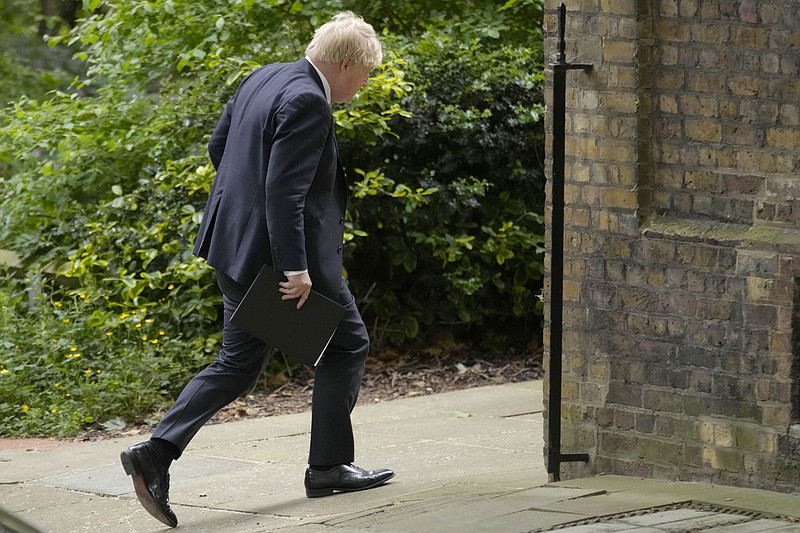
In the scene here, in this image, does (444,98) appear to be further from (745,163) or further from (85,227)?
(745,163)

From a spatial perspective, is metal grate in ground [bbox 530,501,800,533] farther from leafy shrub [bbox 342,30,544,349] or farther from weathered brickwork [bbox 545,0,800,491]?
leafy shrub [bbox 342,30,544,349]

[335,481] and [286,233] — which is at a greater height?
Answer: [286,233]

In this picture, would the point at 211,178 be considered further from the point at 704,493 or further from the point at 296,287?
the point at 704,493

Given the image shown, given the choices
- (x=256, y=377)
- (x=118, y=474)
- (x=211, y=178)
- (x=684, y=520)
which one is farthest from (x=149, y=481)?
(x=211, y=178)

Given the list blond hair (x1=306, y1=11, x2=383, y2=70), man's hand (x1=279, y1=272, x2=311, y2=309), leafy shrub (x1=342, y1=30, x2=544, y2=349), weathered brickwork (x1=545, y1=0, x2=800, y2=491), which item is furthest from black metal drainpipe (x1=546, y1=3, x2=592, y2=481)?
leafy shrub (x1=342, y1=30, x2=544, y2=349)

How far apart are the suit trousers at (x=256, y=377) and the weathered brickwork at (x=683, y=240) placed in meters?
0.85

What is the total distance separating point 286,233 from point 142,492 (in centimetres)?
108

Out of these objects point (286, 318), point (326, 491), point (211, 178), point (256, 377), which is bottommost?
point (326, 491)

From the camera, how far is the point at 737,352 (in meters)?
4.89

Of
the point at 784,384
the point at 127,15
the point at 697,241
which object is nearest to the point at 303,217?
the point at 697,241

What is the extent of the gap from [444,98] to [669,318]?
419 cm

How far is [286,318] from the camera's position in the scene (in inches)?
202

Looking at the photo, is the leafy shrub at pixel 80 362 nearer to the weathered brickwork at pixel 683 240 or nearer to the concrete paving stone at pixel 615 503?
the weathered brickwork at pixel 683 240

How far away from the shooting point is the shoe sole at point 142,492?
499cm
